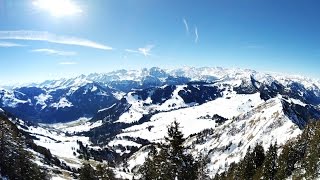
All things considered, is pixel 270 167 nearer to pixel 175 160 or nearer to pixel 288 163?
pixel 288 163

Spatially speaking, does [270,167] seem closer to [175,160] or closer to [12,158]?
[12,158]

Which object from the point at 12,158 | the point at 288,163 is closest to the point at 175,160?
the point at 12,158

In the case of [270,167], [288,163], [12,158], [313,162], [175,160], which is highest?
[175,160]

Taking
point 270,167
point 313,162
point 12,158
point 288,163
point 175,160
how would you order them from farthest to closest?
point 288,163, point 270,167, point 313,162, point 12,158, point 175,160

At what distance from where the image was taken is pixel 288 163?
419ft

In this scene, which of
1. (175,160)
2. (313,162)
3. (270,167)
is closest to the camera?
(175,160)

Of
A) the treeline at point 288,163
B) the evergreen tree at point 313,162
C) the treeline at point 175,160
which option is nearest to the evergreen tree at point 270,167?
the treeline at point 288,163

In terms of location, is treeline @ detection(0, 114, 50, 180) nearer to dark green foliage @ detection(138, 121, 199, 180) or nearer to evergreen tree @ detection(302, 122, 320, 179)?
dark green foliage @ detection(138, 121, 199, 180)

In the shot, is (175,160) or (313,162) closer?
(175,160)

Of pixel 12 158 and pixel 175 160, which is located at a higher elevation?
pixel 175 160

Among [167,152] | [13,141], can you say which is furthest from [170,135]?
[13,141]

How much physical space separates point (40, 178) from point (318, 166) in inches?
3164

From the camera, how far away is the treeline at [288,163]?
362 feet

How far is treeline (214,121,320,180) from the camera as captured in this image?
110 metres
